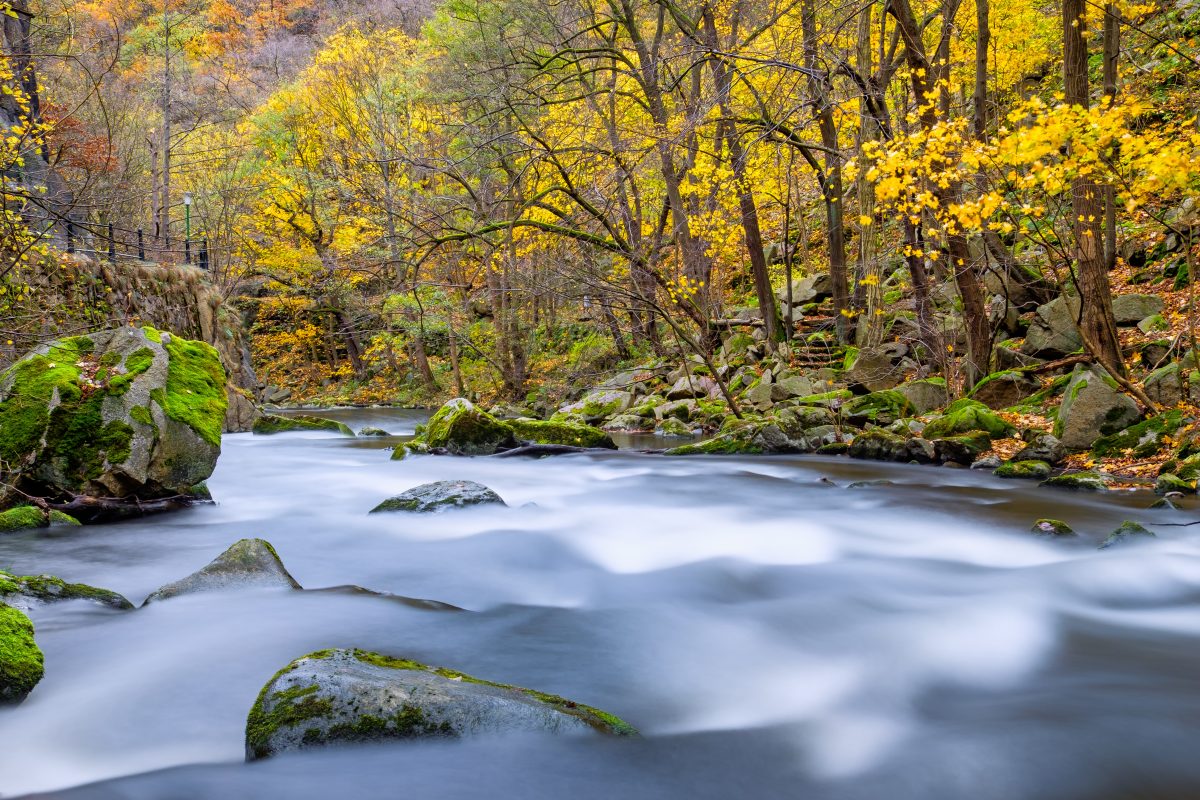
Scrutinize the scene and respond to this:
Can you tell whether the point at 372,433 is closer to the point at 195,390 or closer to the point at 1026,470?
the point at 195,390

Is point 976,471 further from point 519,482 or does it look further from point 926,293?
point 519,482

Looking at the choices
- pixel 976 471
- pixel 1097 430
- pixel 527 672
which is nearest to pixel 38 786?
pixel 527 672

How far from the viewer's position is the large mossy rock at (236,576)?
4.83m

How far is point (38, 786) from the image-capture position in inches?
109

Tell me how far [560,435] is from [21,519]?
7.27 metres

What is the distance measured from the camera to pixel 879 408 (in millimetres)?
12555

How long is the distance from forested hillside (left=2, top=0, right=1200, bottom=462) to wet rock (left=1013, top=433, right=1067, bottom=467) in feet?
3.16

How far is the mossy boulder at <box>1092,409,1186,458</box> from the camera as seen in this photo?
8.52 m

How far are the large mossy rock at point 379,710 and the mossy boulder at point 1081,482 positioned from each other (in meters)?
6.70

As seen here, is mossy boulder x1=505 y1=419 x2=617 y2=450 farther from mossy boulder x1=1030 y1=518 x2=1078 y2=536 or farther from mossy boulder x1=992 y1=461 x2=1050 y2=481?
mossy boulder x1=1030 y1=518 x2=1078 y2=536

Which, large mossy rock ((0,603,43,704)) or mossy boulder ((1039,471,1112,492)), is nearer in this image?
large mossy rock ((0,603,43,704))

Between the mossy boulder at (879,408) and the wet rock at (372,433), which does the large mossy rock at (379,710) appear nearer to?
the mossy boulder at (879,408)

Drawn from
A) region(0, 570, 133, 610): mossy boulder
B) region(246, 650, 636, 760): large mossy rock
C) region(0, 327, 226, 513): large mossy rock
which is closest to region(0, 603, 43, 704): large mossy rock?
region(0, 570, 133, 610): mossy boulder

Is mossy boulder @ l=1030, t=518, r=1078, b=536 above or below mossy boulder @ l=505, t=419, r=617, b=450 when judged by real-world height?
below
